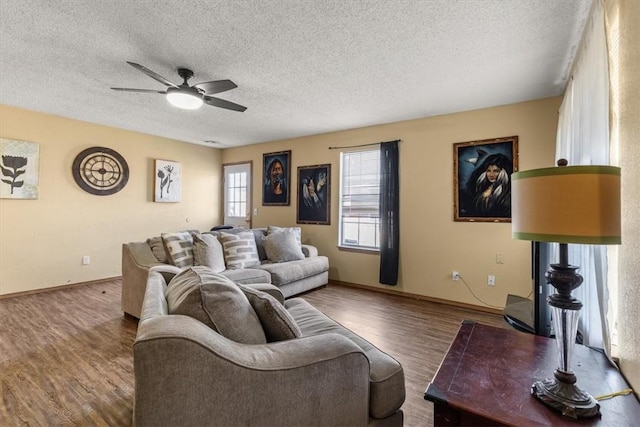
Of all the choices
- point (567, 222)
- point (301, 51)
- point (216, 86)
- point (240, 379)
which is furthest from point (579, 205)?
point (216, 86)

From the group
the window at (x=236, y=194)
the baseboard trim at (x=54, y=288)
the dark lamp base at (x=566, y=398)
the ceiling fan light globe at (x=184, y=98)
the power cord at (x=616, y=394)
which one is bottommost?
the baseboard trim at (x=54, y=288)

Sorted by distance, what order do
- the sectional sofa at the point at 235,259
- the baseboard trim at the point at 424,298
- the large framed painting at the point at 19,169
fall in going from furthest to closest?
the large framed painting at the point at 19,169 < the baseboard trim at the point at 424,298 < the sectional sofa at the point at 235,259

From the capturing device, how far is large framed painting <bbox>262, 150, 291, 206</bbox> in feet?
17.7

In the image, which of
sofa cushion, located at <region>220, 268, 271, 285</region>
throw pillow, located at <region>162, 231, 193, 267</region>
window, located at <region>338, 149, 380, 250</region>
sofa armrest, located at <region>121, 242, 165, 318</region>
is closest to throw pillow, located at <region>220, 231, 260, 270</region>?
sofa cushion, located at <region>220, 268, 271, 285</region>

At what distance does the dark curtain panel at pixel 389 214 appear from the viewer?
414 cm

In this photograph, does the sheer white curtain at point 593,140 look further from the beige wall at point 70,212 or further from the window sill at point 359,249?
the beige wall at point 70,212

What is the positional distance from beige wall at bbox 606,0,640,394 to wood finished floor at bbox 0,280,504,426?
40.8 inches

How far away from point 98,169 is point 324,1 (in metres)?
4.47

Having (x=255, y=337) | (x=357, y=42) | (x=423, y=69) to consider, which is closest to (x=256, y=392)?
(x=255, y=337)

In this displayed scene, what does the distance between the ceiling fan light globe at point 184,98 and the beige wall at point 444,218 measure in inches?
98.0

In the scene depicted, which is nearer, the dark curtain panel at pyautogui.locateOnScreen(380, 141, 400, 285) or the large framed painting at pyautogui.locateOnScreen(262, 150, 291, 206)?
the dark curtain panel at pyautogui.locateOnScreen(380, 141, 400, 285)

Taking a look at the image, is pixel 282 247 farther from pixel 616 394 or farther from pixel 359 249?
pixel 616 394

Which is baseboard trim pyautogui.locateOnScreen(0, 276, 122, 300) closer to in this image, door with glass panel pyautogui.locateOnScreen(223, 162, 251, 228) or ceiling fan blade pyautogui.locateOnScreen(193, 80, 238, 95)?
door with glass panel pyautogui.locateOnScreen(223, 162, 251, 228)

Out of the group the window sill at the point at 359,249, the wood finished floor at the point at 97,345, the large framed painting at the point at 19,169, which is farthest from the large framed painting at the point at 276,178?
Answer: the large framed painting at the point at 19,169
